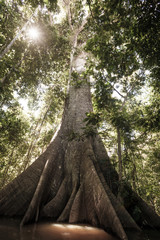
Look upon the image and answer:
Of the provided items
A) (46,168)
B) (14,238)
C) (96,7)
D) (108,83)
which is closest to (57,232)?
(14,238)

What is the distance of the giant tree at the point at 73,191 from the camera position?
2668mm

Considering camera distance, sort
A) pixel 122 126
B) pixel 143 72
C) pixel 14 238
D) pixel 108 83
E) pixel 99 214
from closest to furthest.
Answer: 1. pixel 14 238
2. pixel 99 214
3. pixel 122 126
4. pixel 108 83
5. pixel 143 72

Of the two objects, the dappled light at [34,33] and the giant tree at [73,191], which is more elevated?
the dappled light at [34,33]

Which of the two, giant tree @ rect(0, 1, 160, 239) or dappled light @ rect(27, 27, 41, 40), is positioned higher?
dappled light @ rect(27, 27, 41, 40)

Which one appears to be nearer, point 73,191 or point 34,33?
point 73,191

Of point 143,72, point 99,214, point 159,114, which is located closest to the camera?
point 99,214

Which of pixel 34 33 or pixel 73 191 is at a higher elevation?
pixel 34 33

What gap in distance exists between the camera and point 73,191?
3.31m

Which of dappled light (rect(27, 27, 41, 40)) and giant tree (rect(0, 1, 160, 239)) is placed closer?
giant tree (rect(0, 1, 160, 239))

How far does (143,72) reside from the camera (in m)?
4.87

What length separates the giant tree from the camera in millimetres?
2668

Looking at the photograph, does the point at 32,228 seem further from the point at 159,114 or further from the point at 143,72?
the point at 143,72

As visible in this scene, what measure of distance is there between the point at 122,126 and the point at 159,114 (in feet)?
2.88

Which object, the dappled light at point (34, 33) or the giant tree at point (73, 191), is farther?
the dappled light at point (34, 33)
